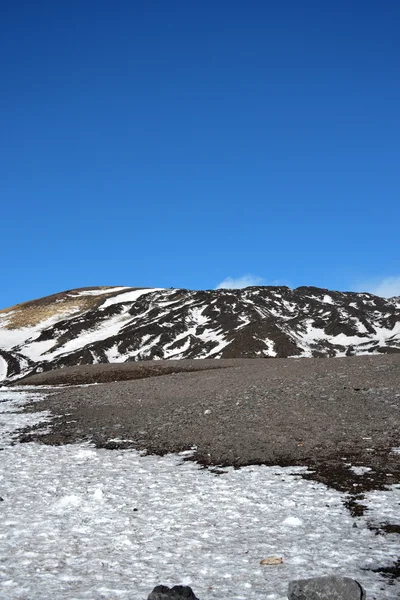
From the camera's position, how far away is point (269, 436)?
18.7 metres

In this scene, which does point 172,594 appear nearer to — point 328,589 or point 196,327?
point 328,589

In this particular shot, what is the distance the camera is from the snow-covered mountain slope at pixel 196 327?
107 meters

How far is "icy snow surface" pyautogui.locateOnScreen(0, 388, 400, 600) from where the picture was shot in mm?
7453

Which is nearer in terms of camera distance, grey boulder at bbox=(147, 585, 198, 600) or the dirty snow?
grey boulder at bbox=(147, 585, 198, 600)

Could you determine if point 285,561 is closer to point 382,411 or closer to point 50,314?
point 382,411

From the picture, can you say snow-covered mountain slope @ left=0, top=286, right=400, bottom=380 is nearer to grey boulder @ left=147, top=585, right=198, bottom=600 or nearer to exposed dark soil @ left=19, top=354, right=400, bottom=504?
exposed dark soil @ left=19, top=354, right=400, bottom=504

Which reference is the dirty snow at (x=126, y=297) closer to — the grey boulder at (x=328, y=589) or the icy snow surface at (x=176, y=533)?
the icy snow surface at (x=176, y=533)

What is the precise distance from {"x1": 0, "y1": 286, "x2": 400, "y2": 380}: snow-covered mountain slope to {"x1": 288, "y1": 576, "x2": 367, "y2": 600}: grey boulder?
91.2 meters

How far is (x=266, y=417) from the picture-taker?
22.0m

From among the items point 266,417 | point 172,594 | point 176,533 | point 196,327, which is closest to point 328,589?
point 172,594

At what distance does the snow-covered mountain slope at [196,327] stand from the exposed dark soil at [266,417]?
63.7m

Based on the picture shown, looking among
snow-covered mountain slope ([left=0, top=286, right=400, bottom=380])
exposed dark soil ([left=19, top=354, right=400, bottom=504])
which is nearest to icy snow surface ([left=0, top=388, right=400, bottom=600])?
exposed dark soil ([left=19, top=354, right=400, bottom=504])

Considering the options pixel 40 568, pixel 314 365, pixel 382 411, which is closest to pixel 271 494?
pixel 40 568

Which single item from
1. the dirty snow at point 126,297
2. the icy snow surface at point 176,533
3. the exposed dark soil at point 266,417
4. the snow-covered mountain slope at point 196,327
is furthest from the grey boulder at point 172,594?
the dirty snow at point 126,297
